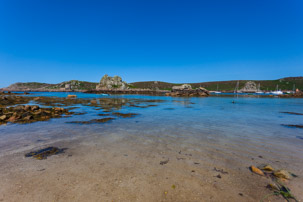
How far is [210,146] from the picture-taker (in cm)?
710

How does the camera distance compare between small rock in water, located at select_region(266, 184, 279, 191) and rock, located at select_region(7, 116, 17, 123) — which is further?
rock, located at select_region(7, 116, 17, 123)

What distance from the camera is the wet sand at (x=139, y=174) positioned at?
11.7 ft

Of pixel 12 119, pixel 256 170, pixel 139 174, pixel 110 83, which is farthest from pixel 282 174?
pixel 110 83

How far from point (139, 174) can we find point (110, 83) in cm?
16030

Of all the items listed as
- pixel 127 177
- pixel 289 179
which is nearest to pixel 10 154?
pixel 127 177

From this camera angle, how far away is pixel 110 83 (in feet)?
512

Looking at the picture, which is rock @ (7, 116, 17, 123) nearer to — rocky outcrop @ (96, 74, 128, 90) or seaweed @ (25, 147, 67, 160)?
seaweed @ (25, 147, 67, 160)

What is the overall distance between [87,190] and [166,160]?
3.02 metres

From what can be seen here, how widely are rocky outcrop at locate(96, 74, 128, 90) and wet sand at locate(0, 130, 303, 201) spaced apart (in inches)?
6056

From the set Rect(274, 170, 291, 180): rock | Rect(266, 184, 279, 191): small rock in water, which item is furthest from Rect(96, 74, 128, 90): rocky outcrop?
Rect(266, 184, 279, 191): small rock in water

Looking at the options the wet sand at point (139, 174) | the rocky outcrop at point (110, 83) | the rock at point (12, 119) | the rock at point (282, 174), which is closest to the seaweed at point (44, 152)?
the wet sand at point (139, 174)

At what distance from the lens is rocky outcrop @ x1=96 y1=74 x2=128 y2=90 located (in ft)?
506

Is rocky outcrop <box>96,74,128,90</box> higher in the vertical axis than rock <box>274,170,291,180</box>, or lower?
higher

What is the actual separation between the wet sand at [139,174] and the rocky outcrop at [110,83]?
505 ft
